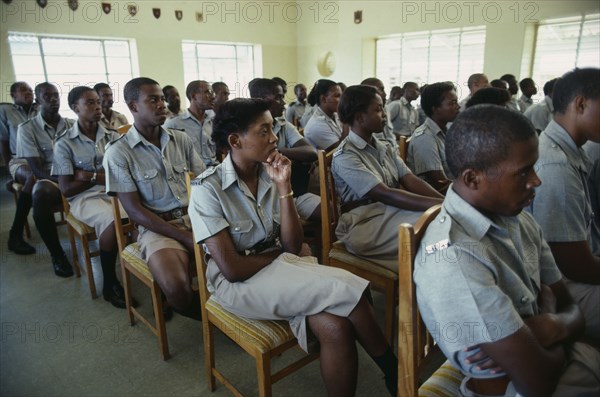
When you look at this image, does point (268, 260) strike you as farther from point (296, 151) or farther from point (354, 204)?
point (296, 151)

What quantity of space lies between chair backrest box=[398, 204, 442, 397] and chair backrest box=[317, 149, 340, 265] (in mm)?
859

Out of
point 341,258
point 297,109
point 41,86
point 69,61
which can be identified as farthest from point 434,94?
point 69,61

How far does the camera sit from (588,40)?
6.12 metres

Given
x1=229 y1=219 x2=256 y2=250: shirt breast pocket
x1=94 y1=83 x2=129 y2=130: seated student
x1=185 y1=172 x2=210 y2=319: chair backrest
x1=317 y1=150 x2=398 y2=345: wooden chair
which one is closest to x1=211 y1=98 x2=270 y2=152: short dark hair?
x1=185 y1=172 x2=210 y2=319: chair backrest

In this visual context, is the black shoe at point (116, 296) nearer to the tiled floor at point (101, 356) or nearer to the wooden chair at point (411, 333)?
the tiled floor at point (101, 356)

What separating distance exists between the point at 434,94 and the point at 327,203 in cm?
119

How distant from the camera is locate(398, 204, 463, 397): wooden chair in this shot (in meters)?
0.98

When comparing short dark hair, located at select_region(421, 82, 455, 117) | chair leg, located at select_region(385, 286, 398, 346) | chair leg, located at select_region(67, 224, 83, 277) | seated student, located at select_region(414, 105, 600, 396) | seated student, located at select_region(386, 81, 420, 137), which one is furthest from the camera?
seated student, located at select_region(386, 81, 420, 137)

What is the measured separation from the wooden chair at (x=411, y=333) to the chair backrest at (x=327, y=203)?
0.84 meters

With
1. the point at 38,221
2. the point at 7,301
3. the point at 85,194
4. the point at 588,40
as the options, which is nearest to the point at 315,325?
the point at 85,194

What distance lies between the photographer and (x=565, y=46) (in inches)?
250

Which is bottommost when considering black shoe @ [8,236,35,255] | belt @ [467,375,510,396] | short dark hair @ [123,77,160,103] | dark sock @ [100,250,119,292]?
black shoe @ [8,236,35,255]

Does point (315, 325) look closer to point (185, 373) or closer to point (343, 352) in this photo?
point (343, 352)

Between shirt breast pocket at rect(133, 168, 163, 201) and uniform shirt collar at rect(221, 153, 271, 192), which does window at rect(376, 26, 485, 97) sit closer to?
shirt breast pocket at rect(133, 168, 163, 201)
